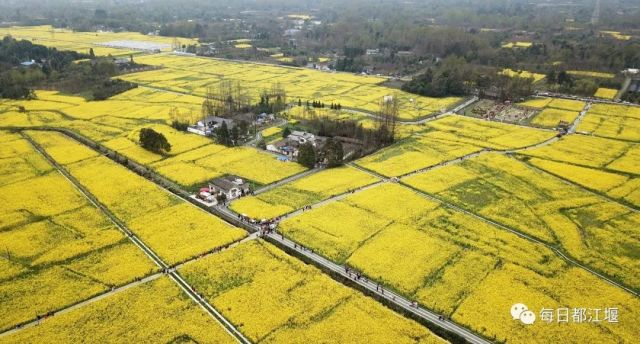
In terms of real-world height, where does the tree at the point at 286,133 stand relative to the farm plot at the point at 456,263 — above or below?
above

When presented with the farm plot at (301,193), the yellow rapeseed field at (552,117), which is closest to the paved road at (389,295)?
the farm plot at (301,193)

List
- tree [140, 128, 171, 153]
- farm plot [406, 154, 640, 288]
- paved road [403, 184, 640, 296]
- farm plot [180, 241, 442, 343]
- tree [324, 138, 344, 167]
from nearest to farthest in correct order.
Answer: farm plot [180, 241, 442, 343], paved road [403, 184, 640, 296], farm plot [406, 154, 640, 288], tree [324, 138, 344, 167], tree [140, 128, 171, 153]

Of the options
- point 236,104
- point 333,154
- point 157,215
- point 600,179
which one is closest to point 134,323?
point 157,215

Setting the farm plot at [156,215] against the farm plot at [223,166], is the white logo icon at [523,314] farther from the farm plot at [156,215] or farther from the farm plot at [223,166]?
the farm plot at [223,166]

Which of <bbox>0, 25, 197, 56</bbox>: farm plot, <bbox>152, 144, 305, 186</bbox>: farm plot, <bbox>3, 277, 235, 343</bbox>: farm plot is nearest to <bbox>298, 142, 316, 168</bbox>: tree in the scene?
<bbox>152, 144, 305, 186</bbox>: farm plot

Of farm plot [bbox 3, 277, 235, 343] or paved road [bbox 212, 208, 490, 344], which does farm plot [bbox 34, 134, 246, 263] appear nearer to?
paved road [bbox 212, 208, 490, 344]

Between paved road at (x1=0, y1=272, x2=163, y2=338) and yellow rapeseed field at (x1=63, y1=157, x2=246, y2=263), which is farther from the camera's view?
yellow rapeseed field at (x1=63, y1=157, x2=246, y2=263)
